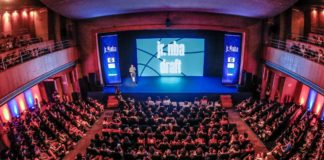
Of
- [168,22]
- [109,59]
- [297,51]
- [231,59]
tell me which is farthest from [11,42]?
[297,51]

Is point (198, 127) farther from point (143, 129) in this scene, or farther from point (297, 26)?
point (297, 26)

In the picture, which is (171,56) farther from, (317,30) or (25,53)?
(25,53)

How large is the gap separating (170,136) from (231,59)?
369 inches

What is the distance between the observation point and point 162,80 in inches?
898

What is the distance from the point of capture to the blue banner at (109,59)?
68.8 ft

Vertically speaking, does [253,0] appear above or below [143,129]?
above

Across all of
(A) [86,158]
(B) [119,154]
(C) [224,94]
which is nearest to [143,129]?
(B) [119,154]

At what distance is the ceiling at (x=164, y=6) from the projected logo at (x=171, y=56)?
11.0 ft

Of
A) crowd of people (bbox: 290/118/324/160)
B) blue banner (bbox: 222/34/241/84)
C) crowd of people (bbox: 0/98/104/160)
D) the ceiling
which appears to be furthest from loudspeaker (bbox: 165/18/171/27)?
crowd of people (bbox: 290/118/324/160)

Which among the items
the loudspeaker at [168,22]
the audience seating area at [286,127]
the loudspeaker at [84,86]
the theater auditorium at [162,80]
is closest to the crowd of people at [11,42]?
the theater auditorium at [162,80]

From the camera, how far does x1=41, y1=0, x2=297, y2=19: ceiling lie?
16.5 m

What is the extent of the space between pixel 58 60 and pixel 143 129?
23.4ft

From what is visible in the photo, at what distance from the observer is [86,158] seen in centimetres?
1209

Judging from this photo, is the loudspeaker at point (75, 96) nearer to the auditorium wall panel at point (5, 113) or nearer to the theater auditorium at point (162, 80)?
the theater auditorium at point (162, 80)
